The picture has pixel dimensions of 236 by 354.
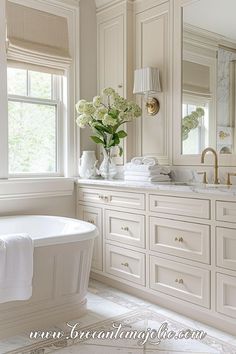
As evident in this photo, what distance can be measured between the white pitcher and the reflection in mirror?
3.08 feet

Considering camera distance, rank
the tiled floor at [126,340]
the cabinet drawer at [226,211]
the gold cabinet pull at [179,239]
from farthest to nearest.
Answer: the gold cabinet pull at [179,239] < the cabinet drawer at [226,211] < the tiled floor at [126,340]

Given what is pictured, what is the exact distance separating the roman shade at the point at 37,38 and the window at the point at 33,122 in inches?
5.1

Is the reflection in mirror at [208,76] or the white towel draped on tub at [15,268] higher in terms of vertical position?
the reflection in mirror at [208,76]

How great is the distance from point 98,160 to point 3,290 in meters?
2.04

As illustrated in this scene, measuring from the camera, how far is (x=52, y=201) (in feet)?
11.9

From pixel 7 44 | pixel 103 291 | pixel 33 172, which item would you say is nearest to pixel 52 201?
pixel 33 172

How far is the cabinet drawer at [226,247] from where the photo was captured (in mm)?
2295

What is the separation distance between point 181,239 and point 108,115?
135 centimetres

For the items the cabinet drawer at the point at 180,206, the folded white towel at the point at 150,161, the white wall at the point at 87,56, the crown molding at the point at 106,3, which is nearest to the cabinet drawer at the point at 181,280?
the cabinet drawer at the point at 180,206

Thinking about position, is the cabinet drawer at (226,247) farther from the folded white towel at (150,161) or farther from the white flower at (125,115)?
the white flower at (125,115)

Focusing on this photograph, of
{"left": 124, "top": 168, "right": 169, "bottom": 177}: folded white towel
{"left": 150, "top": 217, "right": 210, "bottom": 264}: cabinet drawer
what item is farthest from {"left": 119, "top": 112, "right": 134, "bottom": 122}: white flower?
{"left": 150, "top": 217, "right": 210, "bottom": 264}: cabinet drawer

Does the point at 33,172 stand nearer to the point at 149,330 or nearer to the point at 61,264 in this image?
the point at 61,264

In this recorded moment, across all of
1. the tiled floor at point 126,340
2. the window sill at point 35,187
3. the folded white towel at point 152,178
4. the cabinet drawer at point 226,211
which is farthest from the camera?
the window sill at point 35,187

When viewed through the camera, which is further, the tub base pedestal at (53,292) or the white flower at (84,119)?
the white flower at (84,119)
